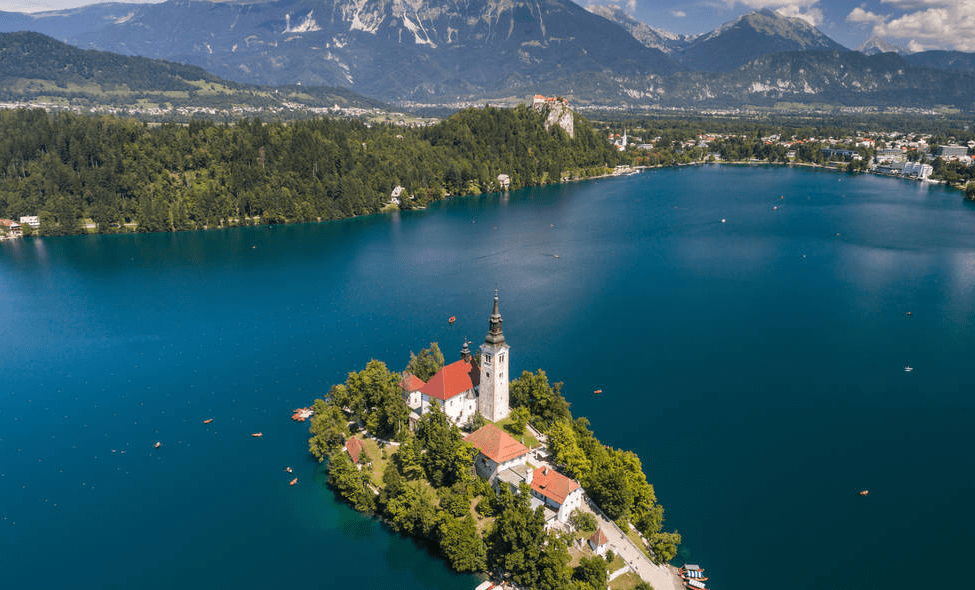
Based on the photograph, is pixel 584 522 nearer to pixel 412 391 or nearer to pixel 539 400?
pixel 539 400

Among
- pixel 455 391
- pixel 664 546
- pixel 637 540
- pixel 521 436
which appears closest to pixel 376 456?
pixel 455 391

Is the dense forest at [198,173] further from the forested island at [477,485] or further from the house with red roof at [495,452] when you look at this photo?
the house with red roof at [495,452]

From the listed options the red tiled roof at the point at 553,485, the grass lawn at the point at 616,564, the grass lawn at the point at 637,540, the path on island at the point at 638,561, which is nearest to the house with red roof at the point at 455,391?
the red tiled roof at the point at 553,485

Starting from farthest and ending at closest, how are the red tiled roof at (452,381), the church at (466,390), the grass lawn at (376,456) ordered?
1. the red tiled roof at (452,381)
2. the church at (466,390)
3. the grass lawn at (376,456)

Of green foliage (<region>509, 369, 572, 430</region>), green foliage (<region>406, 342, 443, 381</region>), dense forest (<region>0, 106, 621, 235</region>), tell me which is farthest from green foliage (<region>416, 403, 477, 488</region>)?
dense forest (<region>0, 106, 621, 235</region>)

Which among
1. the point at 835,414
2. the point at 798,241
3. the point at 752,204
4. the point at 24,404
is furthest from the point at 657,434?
the point at 752,204
